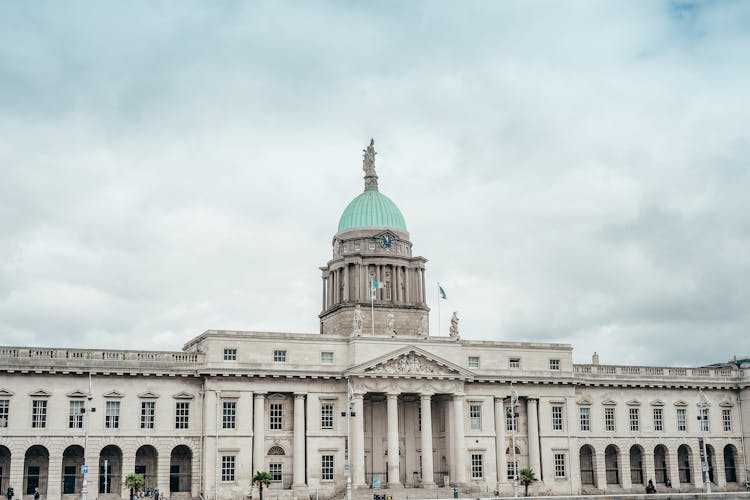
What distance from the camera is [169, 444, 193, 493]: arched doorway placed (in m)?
87.1

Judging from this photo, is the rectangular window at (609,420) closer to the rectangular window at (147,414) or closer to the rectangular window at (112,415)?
the rectangular window at (147,414)

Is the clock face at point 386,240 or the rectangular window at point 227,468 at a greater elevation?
the clock face at point 386,240

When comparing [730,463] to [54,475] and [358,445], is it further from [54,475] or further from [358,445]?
[54,475]

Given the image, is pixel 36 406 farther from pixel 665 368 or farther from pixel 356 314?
pixel 665 368

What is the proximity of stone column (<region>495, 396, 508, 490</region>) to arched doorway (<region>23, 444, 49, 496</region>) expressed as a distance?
40986 millimetres

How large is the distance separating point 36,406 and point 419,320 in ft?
131

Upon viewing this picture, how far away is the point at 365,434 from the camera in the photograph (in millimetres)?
92188

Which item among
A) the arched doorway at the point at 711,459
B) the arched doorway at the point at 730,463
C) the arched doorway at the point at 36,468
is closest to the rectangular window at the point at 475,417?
the arched doorway at the point at 711,459

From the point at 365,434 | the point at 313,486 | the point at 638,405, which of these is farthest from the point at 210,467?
the point at 638,405

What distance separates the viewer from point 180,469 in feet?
287

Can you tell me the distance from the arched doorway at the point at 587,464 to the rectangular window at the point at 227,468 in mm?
36972

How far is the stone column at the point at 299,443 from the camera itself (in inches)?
3423

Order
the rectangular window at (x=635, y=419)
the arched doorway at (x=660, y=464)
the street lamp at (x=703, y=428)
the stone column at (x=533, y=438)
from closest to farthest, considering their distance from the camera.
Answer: the street lamp at (x=703, y=428), the stone column at (x=533, y=438), the rectangular window at (x=635, y=419), the arched doorway at (x=660, y=464)

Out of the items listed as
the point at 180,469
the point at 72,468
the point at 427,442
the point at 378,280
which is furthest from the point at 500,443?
the point at 72,468
